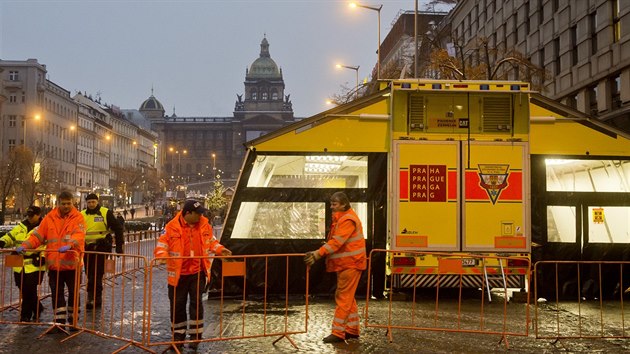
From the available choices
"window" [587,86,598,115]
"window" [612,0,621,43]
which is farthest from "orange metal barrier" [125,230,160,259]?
"window" [612,0,621,43]

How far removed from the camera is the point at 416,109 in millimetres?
11773

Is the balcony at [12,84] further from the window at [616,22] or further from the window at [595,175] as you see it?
the window at [595,175]

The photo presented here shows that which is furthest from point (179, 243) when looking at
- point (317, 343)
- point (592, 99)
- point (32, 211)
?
point (592, 99)

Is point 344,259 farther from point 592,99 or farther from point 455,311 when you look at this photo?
point 592,99

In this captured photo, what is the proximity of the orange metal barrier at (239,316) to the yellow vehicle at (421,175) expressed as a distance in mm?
396

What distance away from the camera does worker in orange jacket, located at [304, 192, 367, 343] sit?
8539mm

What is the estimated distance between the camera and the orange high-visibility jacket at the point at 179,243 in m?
8.38

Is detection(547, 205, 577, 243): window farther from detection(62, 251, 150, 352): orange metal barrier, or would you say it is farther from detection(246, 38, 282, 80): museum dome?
detection(246, 38, 282, 80): museum dome

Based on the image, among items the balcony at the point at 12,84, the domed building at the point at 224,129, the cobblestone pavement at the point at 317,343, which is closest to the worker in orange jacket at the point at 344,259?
the cobblestone pavement at the point at 317,343

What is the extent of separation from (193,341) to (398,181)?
4502 millimetres

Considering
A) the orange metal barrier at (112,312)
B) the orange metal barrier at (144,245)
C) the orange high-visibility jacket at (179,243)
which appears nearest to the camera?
the orange high-visibility jacket at (179,243)

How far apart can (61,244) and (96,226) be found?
68.5 inches

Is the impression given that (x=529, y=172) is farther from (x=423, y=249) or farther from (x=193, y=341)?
(x=193, y=341)

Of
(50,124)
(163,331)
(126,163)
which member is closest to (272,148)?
(163,331)
